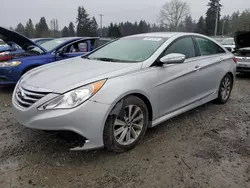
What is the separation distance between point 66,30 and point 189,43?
69.9 m

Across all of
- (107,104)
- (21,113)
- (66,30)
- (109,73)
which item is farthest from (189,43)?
(66,30)

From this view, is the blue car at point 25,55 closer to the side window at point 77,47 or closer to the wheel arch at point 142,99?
the side window at point 77,47

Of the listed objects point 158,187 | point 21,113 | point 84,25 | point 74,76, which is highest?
point 84,25

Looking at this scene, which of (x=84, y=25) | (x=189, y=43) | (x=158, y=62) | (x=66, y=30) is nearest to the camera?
(x=158, y=62)

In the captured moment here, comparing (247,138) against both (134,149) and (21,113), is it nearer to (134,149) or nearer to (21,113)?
(134,149)

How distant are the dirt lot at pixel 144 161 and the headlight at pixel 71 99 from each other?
1.42 feet

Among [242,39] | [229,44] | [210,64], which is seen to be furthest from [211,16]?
[210,64]

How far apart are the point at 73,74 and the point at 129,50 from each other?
3.72 feet

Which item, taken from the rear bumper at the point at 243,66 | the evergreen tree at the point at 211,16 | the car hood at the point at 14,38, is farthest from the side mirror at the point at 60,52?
the evergreen tree at the point at 211,16

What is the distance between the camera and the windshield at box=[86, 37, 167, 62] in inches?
141

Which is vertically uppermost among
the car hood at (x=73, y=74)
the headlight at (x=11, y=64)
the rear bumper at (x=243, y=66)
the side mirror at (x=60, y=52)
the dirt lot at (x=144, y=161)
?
the side mirror at (x=60, y=52)

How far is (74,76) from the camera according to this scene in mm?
2963

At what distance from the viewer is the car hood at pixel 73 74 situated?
2.79 meters

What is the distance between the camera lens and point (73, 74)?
3039 millimetres
